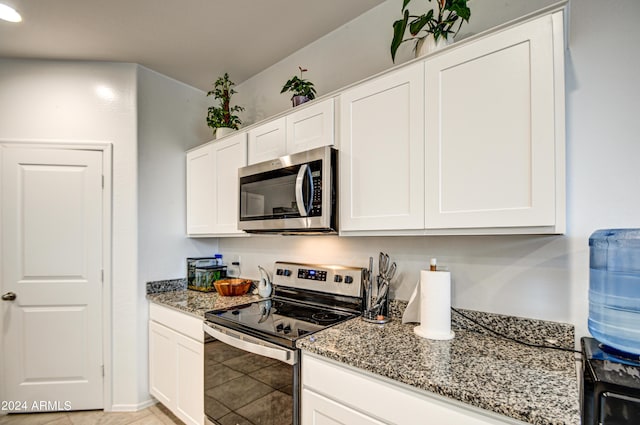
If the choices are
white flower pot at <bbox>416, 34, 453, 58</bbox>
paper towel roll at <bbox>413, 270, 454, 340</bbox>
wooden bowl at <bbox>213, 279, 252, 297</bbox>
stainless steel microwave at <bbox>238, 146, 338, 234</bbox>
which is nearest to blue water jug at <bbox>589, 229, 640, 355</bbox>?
paper towel roll at <bbox>413, 270, 454, 340</bbox>

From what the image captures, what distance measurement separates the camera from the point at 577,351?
1253 millimetres

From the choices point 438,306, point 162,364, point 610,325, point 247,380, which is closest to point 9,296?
point 162,364

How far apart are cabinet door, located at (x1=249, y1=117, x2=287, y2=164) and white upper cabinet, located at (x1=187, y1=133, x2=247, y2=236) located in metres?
0.09

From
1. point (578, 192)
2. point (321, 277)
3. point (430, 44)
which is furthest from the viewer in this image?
point (321, 277)

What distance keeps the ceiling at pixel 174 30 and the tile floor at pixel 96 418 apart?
270 centimetres

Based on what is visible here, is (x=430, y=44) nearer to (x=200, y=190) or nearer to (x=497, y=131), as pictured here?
(x=497, y=131)

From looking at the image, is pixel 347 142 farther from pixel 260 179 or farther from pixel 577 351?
pixel 577 351

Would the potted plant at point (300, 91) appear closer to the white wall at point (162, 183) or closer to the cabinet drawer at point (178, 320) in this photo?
the white wall at point (162, 183)

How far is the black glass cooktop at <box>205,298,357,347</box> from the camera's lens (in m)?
1.56

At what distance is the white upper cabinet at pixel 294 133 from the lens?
1.75m

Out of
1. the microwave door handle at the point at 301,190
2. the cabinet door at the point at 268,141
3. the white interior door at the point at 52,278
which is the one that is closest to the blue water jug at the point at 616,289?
the microwave door handle at the point at 301,190

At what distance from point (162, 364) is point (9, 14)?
2455mm

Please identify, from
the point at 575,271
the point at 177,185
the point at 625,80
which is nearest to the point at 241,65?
the point at 177,185

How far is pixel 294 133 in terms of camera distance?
191 cm
